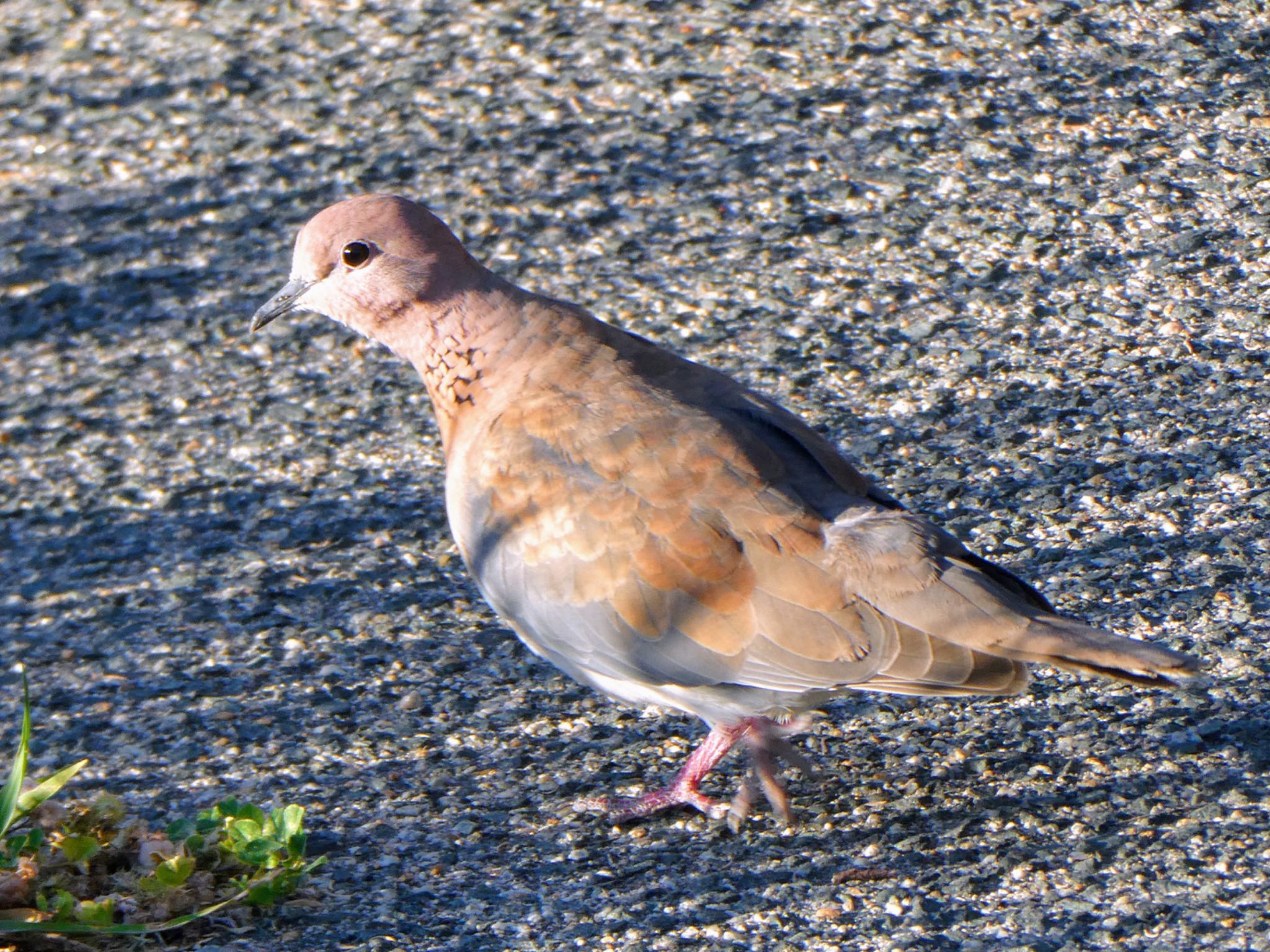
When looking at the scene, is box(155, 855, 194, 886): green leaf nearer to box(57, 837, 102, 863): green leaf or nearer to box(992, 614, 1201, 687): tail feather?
box(57, 837, 102, 863): green leaf

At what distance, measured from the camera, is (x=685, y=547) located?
3.23m

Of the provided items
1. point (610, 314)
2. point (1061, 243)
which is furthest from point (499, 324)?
point (1061, 243)

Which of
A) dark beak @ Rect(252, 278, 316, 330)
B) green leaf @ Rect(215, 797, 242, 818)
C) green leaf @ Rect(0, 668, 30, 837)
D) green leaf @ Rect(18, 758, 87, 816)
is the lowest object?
green leaf @ Rect(215, 797, 242, 818)

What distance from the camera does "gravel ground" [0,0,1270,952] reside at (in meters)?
3.11

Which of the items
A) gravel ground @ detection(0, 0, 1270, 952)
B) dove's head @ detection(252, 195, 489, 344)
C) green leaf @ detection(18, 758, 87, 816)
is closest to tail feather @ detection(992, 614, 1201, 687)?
gravel ground @ detection(0, 0, 1270, 952)

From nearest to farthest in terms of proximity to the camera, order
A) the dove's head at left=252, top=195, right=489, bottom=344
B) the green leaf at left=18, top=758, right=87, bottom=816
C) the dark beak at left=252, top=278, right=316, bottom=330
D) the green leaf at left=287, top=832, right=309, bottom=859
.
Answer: the green leaf at left=18, top=758, right=87, bottom=816 → the green leaf at left=287, top=832, right=309, bottom=859 → the dove's head at left=252, top=195, right=489, bottom=344 → the dark beak at left=252, top=278, right=316, bottom=330

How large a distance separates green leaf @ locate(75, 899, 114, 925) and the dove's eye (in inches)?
68.4

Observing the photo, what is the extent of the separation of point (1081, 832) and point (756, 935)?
2.32 feet

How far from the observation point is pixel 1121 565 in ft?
12.6

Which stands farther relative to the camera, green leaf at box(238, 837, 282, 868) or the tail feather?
green leaf at box(238, 837, 282, 868)

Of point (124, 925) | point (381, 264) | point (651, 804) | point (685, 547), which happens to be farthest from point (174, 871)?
point (381, 264)

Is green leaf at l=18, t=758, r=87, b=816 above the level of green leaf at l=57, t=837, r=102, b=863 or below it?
above

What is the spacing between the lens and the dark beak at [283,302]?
13.2 ft

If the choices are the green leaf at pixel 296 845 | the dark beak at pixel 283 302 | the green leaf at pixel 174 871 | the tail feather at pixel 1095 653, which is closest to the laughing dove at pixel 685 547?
the tail feather at pixel 1095 653
